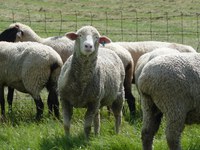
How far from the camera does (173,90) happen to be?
5445 millimetres

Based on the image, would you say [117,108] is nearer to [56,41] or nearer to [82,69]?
[82,69]

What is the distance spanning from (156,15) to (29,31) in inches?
643

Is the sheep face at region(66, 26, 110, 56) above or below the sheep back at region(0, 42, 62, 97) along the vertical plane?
above

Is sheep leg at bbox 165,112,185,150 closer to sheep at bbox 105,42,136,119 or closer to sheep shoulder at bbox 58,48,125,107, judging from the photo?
sheep shoulder at bbox 58,48,125,107

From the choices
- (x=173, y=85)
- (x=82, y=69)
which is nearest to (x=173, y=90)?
(x=173, y=85)

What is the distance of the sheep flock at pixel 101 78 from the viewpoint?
5488mm


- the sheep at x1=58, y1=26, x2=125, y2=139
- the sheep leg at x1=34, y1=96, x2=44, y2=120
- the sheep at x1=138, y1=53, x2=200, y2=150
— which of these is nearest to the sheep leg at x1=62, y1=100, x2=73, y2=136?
the sheep at x1=58, y1=26, x2=125, y2=139

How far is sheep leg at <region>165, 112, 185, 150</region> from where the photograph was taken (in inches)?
215

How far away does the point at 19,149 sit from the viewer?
6.35 meters

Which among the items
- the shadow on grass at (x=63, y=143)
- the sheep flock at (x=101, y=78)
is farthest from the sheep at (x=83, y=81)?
the shadow on grass at (x=63, y=143)

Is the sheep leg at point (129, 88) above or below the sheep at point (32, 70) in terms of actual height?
below

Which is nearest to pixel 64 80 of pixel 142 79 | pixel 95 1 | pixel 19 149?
pixel 19 149

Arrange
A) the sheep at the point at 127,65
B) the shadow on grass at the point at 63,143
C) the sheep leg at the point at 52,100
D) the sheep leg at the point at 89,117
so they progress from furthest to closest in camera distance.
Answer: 1. the sheep at the point at 127,65
2. the sheep leg at the point at 52,100
3. the sheep leg at the point at 89,117
4. the shadow on grass at the point at 63,143

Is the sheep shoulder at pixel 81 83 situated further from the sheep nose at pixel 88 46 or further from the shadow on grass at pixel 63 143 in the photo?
the shadow on grass at pixel 63 143
